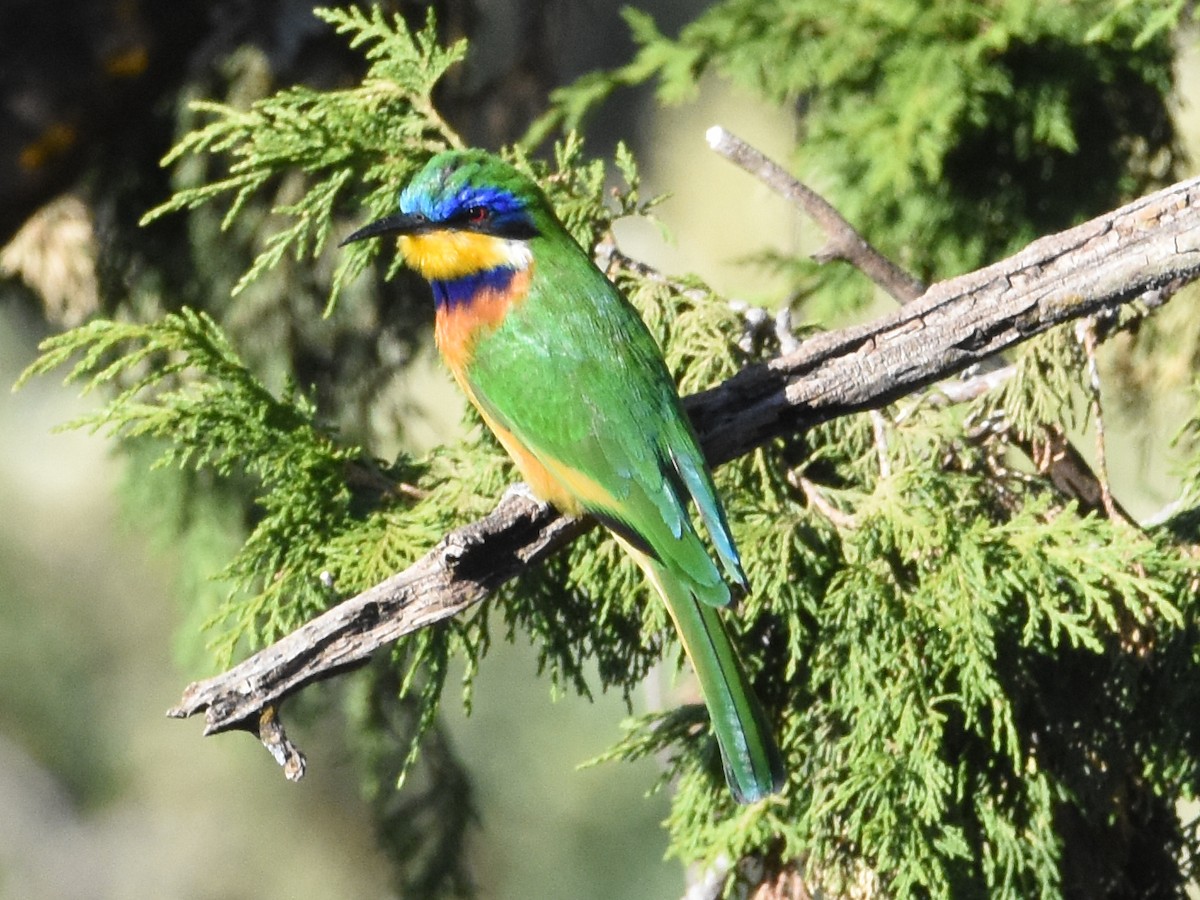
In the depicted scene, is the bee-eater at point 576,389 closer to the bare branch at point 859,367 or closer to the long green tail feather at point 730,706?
the long green tail feather at point 730,706

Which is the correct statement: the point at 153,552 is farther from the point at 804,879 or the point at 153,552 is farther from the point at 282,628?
the point at 804,879

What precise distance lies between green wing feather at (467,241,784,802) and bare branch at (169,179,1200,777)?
5.6 inches

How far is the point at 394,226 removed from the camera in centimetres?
283

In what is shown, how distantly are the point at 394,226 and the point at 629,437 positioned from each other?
66cm

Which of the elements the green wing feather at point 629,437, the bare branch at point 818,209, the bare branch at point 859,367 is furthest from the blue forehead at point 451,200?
the bare branch at point 859,367

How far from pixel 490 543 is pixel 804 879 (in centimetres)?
94

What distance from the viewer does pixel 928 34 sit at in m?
3.35

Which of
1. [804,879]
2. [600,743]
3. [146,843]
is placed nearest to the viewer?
[804,879]

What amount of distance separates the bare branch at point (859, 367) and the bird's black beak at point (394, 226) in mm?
674

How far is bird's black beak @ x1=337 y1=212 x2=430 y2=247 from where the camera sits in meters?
2.78

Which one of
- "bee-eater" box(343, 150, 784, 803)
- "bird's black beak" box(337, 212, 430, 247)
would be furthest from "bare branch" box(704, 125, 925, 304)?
"bird's black beak" box(337, 212, 430, 247)

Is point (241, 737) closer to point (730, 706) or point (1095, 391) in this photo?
point (730, 706)

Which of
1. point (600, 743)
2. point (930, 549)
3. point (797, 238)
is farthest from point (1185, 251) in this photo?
point (600, 743)

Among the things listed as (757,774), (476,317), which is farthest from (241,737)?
(757,774)
